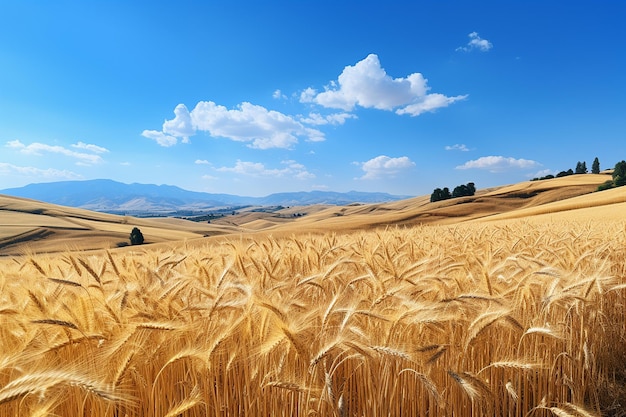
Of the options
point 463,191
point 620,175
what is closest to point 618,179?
point 620,175

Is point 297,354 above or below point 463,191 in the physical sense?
below

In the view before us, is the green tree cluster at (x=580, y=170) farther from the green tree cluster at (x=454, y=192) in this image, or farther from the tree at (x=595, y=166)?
the green tree cluster at (x=454, y=192)

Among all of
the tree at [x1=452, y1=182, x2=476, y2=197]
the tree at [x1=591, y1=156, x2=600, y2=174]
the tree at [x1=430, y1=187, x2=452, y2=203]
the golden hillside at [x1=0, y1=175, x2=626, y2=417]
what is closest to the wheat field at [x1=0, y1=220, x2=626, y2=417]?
the golden hillside at [x1=0, y1=175, x2=626, y2=417]

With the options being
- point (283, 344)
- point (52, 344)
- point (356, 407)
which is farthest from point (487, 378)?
point (52, 344)

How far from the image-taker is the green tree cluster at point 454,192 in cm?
6556

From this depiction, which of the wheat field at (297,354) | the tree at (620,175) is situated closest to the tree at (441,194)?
the tree at (620,175)

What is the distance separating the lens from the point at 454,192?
6762 cm

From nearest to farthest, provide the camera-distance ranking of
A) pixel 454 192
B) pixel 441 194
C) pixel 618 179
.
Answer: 1. pixel 618 179
2. pixel 441 194
3. pixel 454 192

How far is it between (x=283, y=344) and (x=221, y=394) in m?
0.40

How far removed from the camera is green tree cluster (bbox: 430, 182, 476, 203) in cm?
6556

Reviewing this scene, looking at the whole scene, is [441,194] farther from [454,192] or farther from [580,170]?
[580,170]

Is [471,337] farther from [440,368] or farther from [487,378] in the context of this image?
[487,378]

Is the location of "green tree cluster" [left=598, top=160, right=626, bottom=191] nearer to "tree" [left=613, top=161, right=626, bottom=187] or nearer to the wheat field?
"tree" [left=613, top=161, right=626, bottom=187]

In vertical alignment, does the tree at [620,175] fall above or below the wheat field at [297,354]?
above
